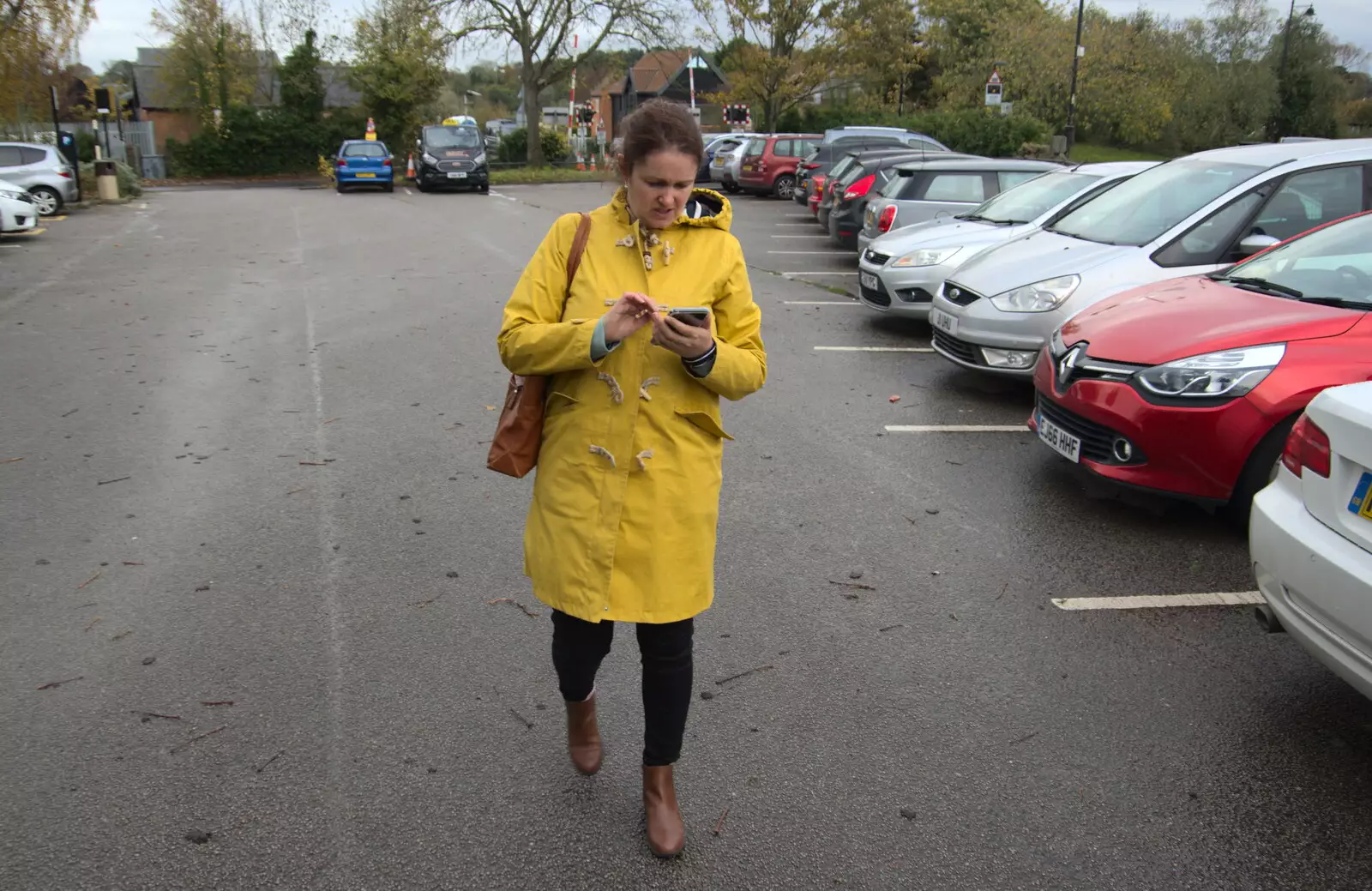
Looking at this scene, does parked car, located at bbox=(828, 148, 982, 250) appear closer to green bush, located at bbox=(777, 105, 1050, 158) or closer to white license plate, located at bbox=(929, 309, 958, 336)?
white license plate, located at bbox=(929, 309, 958, 336)

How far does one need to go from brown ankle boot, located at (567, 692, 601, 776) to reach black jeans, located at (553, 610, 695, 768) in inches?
8.5

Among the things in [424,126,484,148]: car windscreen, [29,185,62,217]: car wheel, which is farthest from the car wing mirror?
[424,126,484,148]: car windscreen

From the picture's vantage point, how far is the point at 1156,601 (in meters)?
4.45

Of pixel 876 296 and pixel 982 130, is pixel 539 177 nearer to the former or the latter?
pixel 982 130

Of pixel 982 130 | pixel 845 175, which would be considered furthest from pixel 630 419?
pixel 982 130

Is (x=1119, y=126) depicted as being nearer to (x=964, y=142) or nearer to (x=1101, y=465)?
(x=964, y=142)

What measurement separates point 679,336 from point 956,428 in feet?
16.3

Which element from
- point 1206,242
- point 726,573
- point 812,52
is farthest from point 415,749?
point 812,52

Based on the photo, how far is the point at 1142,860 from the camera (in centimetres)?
282

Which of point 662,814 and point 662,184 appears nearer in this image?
point 662,184

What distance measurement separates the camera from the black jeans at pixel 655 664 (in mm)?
2713

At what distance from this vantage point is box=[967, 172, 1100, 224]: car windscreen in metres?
10.4

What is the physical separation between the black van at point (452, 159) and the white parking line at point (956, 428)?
26964 millimetres

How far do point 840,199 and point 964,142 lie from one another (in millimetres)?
25203
